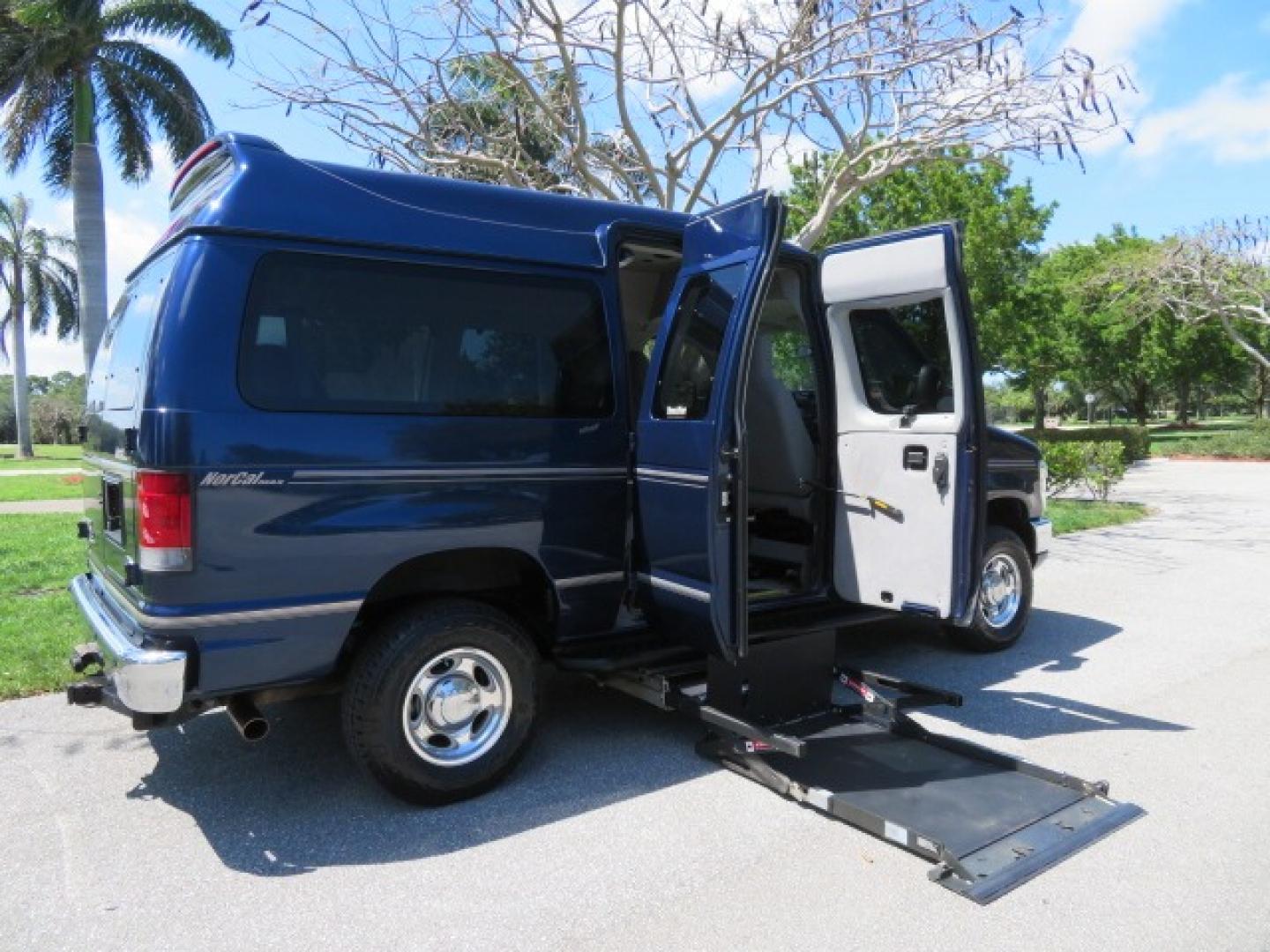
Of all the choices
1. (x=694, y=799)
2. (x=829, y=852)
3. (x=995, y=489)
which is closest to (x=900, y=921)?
(x=829, y=852)

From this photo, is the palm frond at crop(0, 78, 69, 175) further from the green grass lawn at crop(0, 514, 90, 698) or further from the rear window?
the rear window

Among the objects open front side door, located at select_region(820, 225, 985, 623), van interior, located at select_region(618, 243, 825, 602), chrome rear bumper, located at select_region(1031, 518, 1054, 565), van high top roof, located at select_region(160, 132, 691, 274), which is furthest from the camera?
chrome rear bumper, located at select_region(1031, 518, 1054, 565)

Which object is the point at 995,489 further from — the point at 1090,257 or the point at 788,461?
the point at 1090,257

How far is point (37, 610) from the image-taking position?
6914mm

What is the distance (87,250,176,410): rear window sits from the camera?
3.56 meters

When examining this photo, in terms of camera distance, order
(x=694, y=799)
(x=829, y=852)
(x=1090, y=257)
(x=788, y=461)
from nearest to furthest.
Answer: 1. (x=829, y=852)
2. (x=694, y=799)
3. (x=788, y=461)
4. (x=1090, y=257)

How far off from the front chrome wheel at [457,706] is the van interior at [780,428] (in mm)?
1662

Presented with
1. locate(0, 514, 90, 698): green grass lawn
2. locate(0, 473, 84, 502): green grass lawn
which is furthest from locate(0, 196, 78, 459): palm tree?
locate(0, 514, 90, 698): green grass lawn

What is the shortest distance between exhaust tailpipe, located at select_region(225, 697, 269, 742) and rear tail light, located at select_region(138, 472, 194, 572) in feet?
2.22

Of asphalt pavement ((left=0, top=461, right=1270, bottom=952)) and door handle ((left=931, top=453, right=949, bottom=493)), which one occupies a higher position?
door handle ((left=931, top=453, right=949, bottom=493))

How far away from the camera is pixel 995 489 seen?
5.95 m

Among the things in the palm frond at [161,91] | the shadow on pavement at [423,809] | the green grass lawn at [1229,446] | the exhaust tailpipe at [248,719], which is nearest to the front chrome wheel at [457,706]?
the shadow on pavement at [423,809]

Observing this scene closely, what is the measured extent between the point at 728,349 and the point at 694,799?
203 cm

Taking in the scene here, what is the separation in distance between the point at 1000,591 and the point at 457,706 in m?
4.15
